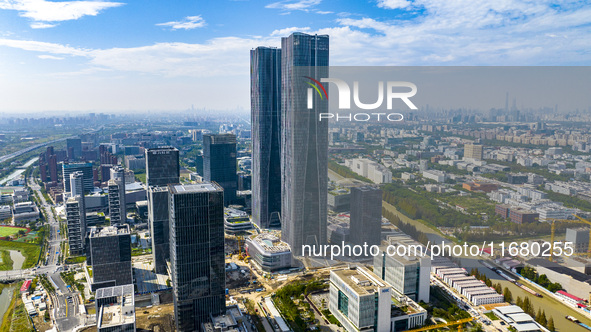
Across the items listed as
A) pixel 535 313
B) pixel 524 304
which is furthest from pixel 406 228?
pixel 535 313

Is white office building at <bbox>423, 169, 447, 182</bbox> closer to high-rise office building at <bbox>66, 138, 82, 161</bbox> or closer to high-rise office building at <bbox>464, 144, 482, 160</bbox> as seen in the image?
high-rise office building at <bbox>464, 144, 482, 160</bbox>

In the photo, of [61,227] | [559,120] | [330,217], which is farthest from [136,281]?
[559,120]

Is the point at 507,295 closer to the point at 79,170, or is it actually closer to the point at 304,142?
the point at 304,142

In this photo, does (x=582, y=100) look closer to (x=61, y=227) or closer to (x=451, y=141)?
(x=451, y=141)

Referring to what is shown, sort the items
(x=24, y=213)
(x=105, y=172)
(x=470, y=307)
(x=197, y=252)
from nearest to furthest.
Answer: (x=197, y=252) < (x=470, y=307) < (x=24, y=213) < (x=105, y=172)

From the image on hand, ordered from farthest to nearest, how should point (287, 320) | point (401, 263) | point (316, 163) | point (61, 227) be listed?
1. point (61, 227)
2. point (316, 163)
3. point (401, 263)
4. point (287, 320)

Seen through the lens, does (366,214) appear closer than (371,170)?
No
